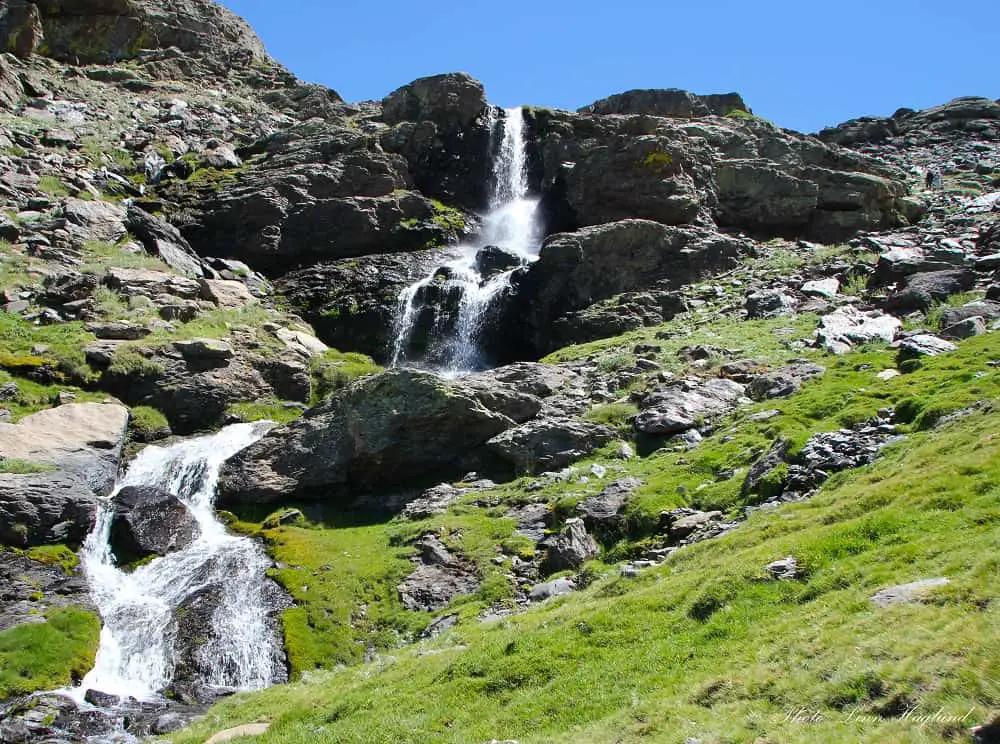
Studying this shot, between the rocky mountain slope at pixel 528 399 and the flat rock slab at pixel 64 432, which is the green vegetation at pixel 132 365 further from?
the flat rock slab at pixel 64 432

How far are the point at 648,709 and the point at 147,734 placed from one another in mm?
11954

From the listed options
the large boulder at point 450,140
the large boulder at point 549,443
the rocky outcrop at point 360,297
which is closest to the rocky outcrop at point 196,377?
the rocky outcrop at point 360,297

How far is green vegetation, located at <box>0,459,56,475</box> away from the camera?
23188mm

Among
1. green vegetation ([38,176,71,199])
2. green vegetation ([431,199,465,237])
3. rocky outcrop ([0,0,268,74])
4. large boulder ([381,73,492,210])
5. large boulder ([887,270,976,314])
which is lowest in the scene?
large boulder ([887,270,976,314])

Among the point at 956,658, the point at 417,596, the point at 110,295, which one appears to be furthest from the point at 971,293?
the point at 110,295

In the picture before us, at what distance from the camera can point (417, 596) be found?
2130 cm

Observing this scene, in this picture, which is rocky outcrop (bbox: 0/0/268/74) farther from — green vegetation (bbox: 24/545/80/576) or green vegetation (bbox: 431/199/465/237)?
green vegetation (bbox: 24/545/80/576)

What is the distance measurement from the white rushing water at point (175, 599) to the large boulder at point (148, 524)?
0.30m

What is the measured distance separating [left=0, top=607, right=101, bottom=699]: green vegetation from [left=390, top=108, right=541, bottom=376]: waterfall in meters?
24.9

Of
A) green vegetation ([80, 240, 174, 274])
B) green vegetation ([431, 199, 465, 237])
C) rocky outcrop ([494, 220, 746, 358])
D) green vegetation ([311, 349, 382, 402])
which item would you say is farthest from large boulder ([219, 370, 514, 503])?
green vegetation ([431, 199, 465, 237])

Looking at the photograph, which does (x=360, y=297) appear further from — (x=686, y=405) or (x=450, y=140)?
(x=686, y=405)

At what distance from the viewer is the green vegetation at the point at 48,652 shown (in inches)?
691

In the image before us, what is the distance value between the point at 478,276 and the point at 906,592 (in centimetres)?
3793

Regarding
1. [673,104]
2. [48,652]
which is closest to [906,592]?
[48,652]
